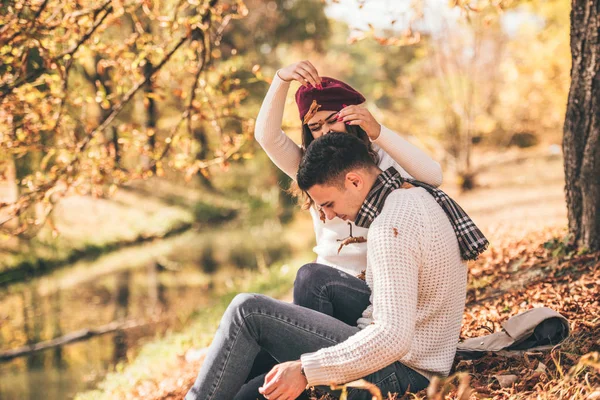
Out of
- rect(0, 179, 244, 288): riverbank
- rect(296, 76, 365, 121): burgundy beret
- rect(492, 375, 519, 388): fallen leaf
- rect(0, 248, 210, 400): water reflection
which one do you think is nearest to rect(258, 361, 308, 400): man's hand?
rect(492, 375, 519, 388): fallen leaf

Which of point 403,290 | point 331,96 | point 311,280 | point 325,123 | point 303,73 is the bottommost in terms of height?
point 311,280

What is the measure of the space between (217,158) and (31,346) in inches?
162

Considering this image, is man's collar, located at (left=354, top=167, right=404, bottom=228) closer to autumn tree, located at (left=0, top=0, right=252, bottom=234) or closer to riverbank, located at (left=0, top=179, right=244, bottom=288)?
autumn tree, located at (left=0, top=0, right=252, bottom=234)

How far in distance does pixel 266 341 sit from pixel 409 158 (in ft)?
3.76

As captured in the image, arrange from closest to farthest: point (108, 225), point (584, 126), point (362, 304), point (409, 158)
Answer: point (362, 304)
point (409, 158)
point (584, 126)
point (108, 225)

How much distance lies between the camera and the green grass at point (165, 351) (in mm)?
5531

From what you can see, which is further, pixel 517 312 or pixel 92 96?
pixel 92 96

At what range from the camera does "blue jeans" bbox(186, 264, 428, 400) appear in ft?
8.23

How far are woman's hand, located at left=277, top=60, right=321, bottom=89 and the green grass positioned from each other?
124 inches

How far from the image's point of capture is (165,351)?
20.1 ft

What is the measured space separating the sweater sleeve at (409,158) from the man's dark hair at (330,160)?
23.5 inches

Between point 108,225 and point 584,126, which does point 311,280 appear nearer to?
point 584,126

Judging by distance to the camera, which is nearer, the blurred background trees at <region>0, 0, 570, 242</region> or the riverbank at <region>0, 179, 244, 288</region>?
the blurred background trees at <region>0, 0, 570, 242</region>

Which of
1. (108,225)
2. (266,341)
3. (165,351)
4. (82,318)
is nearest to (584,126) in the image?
(266,341)
